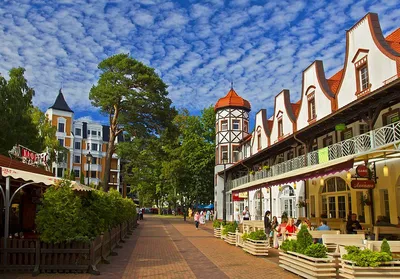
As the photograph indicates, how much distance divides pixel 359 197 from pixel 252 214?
19.1 m

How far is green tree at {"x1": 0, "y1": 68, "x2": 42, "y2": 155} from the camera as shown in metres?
26.7

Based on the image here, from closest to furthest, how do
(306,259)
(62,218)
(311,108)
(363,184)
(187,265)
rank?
(306,259), (62,218), (187,265), (363,184), (311,108)

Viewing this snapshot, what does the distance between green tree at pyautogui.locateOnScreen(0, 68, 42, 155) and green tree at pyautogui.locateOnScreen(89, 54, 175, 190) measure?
6.06 m

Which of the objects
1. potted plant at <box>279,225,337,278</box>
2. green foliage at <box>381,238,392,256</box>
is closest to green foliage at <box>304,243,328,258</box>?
potted plant at <box>279,225,337,278</box>

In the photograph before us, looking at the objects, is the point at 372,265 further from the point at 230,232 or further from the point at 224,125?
the point at 224,125

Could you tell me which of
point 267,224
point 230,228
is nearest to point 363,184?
point 267,224

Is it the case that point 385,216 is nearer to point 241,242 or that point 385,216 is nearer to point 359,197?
point 359,197

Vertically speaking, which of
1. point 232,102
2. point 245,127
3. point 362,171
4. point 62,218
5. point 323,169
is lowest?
point 62,218

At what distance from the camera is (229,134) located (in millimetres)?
47094

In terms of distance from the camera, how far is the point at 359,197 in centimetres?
1953

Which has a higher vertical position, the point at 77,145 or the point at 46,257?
the point at 77,145

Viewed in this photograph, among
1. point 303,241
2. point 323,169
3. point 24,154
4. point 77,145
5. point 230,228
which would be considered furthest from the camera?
point 77,145

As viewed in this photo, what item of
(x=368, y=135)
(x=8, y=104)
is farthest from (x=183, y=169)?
(x=368, y=135)

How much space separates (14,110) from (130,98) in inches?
366
